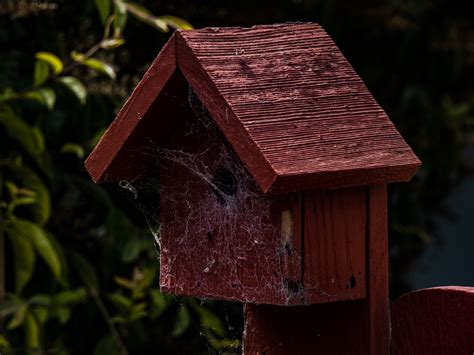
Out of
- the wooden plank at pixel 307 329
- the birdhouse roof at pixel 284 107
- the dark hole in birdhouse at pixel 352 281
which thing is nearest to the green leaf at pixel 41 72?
the birdhouse roof at pixel 284 107

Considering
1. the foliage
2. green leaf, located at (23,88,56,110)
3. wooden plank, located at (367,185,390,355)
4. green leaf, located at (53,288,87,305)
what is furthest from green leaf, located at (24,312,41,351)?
wooden plank, located at (367,185,390,355)

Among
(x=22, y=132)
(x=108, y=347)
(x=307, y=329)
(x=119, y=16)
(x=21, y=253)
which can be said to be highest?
(x=307, y=329)

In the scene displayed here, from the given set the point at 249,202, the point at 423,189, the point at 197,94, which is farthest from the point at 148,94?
the point at 423,189

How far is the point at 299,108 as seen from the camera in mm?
1479

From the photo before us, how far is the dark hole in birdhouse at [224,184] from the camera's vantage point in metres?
1.59

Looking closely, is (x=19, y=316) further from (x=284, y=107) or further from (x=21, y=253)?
(x=284, y=107)

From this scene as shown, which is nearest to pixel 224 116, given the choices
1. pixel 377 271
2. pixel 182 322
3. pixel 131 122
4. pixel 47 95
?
pixel 131 122

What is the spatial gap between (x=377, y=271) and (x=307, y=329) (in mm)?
124

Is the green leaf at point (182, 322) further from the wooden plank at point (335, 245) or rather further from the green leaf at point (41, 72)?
the wooden plank at point (335, 245)

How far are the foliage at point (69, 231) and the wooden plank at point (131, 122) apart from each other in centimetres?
126

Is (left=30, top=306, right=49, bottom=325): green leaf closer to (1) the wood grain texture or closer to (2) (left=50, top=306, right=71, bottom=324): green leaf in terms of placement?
(2) (left=50, top=306, right=71, bottom=324): green leaf

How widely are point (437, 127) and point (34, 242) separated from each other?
2037mm

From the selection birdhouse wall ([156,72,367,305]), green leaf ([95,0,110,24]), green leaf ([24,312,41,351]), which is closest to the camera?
birdhouse wall ([156,72,367,305])

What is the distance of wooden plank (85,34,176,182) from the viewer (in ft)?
5.02
